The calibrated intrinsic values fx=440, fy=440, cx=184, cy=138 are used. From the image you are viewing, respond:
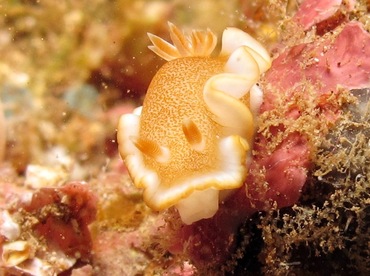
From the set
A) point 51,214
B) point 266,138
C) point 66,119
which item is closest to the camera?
point 266,138

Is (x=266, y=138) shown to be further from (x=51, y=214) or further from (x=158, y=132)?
(x=51, y=214)

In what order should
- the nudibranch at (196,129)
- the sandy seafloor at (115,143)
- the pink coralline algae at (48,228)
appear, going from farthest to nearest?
the pink coralline algae at (48,228), the sandy seafloor at (115,143), the nudibranch at (196,129)

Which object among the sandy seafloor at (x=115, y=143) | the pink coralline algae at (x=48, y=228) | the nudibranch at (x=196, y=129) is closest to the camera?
the nudibranch at (x=196, y=129)

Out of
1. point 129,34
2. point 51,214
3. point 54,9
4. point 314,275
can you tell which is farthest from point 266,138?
point 54,9

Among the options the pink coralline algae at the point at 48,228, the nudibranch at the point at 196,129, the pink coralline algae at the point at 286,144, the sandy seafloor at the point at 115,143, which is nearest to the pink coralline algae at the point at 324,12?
the sandy seafloor at the point at 115,143

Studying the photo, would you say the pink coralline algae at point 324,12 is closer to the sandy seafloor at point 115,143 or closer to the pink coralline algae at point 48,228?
the sandy seafloor at point 115,143

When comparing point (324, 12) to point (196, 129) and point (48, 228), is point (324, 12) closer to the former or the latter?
point (196, 129)

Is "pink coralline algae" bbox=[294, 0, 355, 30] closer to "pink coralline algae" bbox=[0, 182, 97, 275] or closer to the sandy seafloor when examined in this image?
the sandy seafloor
